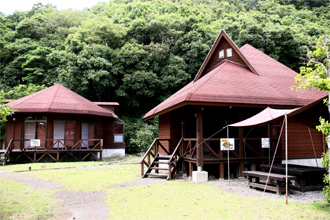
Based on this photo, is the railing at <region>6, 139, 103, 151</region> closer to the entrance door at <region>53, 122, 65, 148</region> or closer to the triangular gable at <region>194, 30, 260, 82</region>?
the entrance door at <region>53, 122, 65, 148</region>

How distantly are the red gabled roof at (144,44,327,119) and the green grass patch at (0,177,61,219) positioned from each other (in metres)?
5.05

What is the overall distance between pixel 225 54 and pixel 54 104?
11467mm

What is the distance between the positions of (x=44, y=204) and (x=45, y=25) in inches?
1480

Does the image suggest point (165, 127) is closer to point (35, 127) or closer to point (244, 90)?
point (244, 90)

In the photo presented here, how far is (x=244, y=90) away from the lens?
987 centimetres

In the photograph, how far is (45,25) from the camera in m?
37.2

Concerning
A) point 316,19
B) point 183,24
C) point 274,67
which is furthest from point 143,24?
point 316,19

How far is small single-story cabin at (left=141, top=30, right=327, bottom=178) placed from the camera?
364 inches

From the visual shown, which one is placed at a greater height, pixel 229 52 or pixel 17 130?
pixel 229 52

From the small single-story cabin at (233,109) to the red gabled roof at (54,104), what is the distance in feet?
20.5

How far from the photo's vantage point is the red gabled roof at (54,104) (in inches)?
634

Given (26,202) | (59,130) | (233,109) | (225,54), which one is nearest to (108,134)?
(59,130)

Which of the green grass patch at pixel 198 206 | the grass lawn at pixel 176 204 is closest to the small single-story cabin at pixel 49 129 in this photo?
the grass lawn at pixel 176 204

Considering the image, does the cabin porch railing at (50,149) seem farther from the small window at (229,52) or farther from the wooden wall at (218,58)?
the small window at (229,52)
